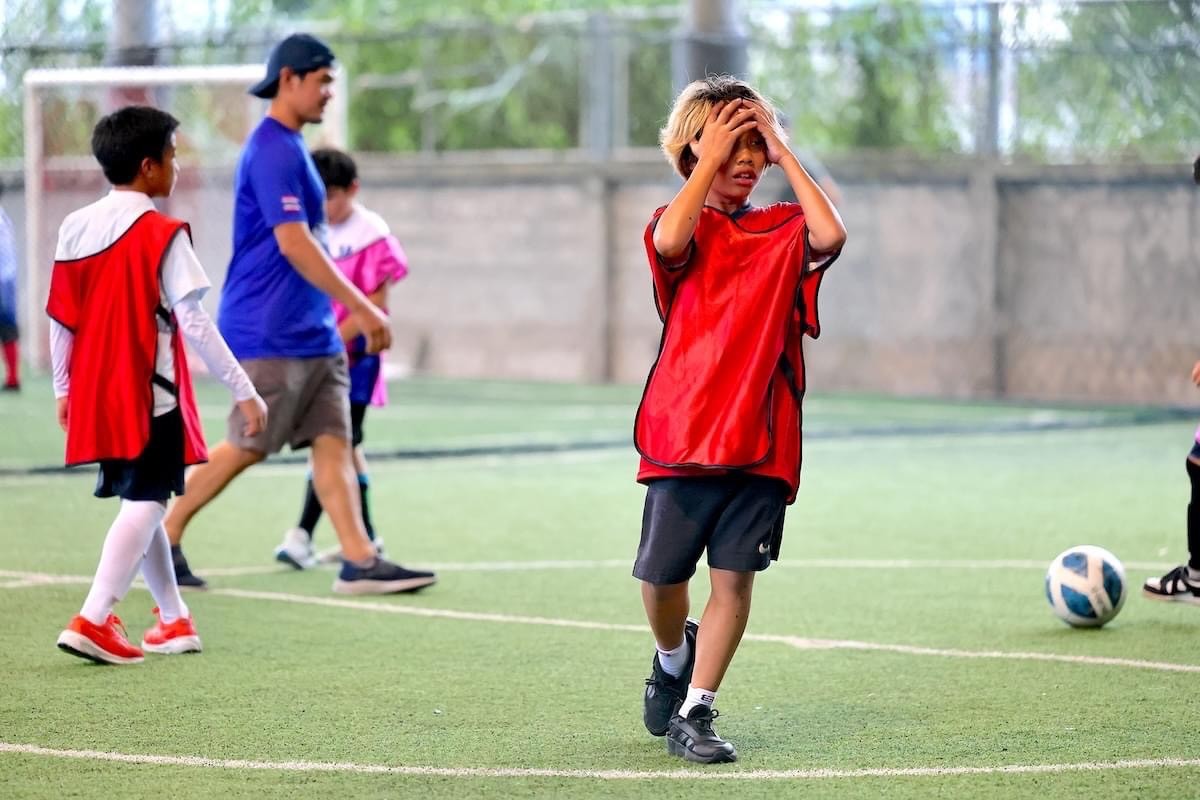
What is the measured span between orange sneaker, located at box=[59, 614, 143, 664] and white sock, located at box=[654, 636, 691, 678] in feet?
6.29

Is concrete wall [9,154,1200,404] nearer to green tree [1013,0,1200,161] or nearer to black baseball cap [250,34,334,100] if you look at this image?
green tree [1013,0,1200,161]

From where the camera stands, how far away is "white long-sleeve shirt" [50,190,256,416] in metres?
6.21

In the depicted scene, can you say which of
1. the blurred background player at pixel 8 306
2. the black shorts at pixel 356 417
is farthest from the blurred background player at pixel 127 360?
the blurred background player at pixel 8 306

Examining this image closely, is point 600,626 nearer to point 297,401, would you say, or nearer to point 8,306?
point 297,401

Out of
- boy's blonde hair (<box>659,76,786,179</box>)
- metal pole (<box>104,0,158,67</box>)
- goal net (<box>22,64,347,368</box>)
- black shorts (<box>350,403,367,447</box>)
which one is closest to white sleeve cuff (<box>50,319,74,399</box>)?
boy's blonde hair (<box>659,76,786,179</box>)

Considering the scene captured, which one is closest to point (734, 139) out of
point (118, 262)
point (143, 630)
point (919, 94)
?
point (118, 262)

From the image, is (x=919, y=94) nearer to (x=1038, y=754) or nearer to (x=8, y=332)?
(x=8, y=332)

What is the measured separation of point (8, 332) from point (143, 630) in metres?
10.6

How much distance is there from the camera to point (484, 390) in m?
19.0

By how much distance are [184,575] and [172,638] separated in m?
1.40

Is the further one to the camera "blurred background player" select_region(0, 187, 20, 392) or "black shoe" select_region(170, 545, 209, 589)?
"blurred background player" select_region(0, 187, 20, 392)

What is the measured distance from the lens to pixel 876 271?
1906cm

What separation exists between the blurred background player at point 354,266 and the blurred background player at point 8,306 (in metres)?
8.63

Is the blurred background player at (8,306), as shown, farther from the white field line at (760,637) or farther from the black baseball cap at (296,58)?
the black baseball cap at (296,58)
